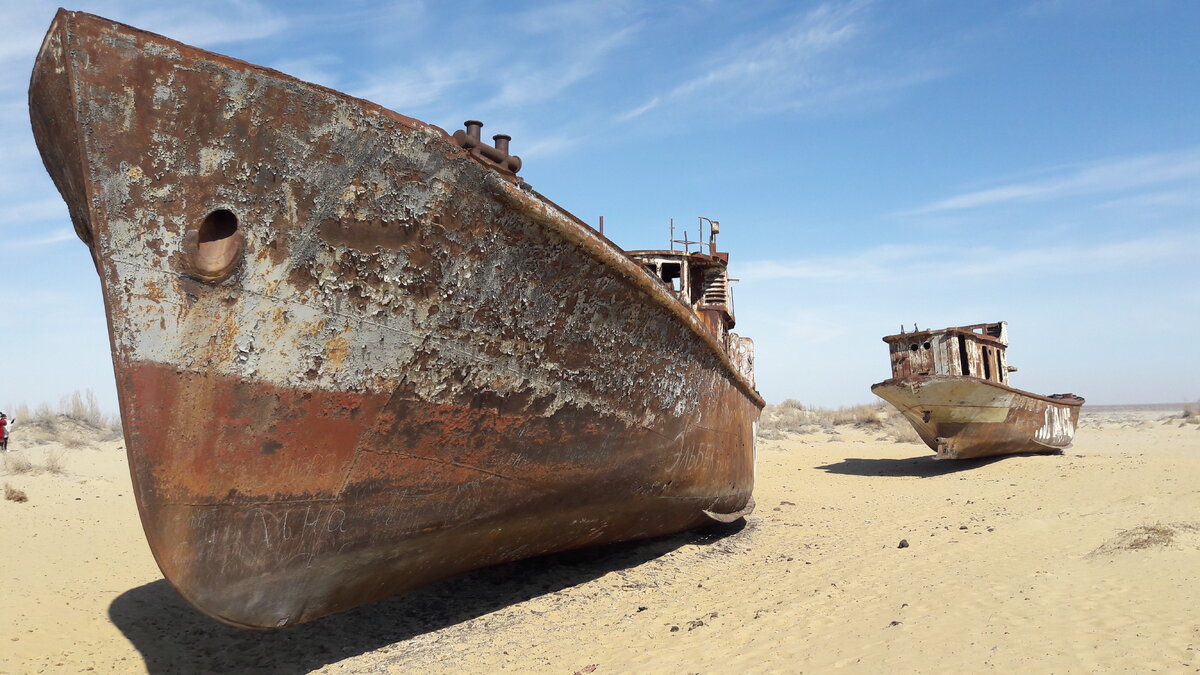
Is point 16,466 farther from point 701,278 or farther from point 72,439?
point 701,278

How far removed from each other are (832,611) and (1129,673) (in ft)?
5.07

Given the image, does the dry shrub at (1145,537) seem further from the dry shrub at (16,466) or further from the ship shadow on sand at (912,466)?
the dry shrub at (16,466)

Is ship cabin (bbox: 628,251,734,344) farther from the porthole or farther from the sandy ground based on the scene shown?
the porthole

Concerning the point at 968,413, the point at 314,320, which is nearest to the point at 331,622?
the point at 314,320

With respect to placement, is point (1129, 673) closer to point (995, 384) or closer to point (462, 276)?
point (462, 276)

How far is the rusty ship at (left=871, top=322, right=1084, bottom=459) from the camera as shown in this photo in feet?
37.9

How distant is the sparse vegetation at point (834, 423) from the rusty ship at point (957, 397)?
23.0 feet

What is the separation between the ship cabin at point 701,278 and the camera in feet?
21.7

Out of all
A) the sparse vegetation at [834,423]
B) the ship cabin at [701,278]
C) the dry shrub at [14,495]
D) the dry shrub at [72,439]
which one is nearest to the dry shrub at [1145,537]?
the ship cabin at [701,278]

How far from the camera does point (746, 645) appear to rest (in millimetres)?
3768

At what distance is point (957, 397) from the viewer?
11.5 meters

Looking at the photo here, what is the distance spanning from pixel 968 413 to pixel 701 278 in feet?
21.0

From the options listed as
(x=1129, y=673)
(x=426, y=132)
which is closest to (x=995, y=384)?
(x=1129, y=673)

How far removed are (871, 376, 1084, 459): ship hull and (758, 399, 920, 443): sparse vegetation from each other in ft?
22.4
